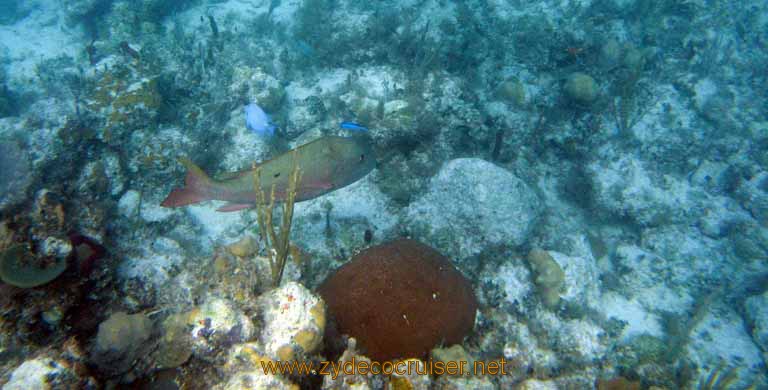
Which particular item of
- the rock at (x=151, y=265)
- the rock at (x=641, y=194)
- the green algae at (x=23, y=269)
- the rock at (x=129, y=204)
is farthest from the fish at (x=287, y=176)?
the rock at (x=641, y=194)

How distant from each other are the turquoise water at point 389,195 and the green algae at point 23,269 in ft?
0.04

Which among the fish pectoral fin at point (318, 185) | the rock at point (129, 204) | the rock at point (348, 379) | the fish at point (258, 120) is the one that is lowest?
the rock at point (129, 204)

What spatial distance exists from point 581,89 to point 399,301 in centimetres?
599

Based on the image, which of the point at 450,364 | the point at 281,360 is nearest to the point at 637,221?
the point at 450,364

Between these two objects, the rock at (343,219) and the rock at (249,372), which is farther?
the rock at (343,219)

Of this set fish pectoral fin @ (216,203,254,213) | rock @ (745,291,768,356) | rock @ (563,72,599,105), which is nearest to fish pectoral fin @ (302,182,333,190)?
fish pectoral fin @ (216,203,254,213)

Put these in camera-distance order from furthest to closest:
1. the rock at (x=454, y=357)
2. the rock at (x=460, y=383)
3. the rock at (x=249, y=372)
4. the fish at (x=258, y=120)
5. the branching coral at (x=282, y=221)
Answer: the fish at (x=258, y=120), the rock at (x=454, y=357), the rock at (x=460, y=383), the branching coral at (x=282, y=221), the rock at (x=249, y=372)

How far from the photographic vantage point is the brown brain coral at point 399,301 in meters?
3.29

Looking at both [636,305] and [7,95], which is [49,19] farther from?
[636,305]

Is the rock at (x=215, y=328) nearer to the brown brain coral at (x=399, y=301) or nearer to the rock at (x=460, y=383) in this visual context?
the brown brain coral at (x=399, y=301)

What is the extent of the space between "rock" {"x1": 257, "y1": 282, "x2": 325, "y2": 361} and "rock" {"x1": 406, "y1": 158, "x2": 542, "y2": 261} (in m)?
2.45

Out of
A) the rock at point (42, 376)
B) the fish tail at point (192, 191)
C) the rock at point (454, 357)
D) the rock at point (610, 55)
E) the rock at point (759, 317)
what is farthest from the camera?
the rock at point (610, 55)

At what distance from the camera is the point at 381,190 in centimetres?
567

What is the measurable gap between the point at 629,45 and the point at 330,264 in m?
8.96
